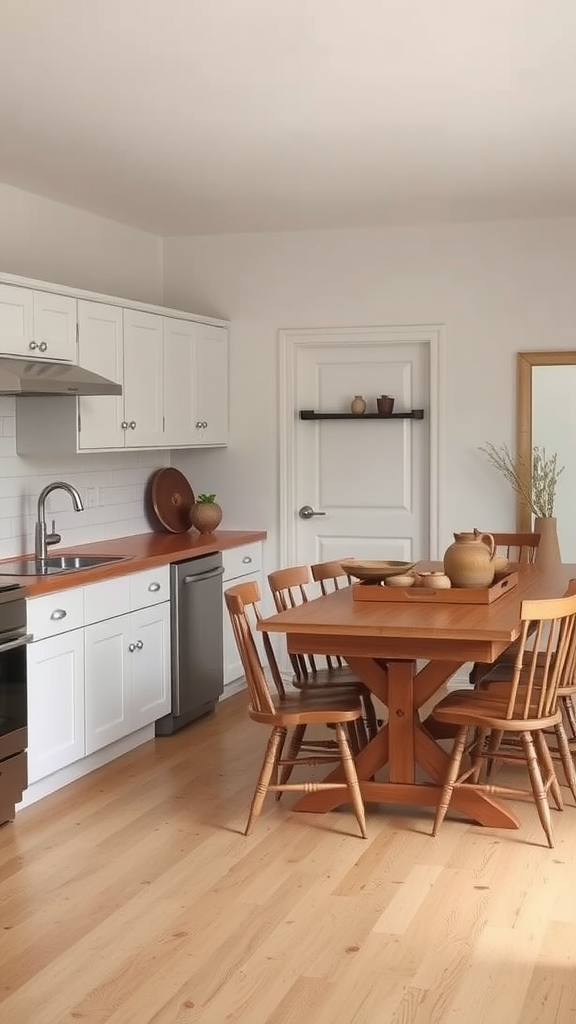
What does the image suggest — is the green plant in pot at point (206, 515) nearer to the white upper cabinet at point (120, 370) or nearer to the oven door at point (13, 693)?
the white upper cabinet at point (120, 370)

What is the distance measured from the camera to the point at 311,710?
448 cm

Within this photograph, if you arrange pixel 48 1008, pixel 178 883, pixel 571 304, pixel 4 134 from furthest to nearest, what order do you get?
pixel 571 304, pixel 4 134, pixel 178 883, pixel 48 1008

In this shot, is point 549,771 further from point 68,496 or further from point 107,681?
point 68,496

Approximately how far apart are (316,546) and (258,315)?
1415 mm

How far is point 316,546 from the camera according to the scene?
24.1ft

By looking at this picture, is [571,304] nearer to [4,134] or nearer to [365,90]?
[365,90]

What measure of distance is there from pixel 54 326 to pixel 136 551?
124 centimetres

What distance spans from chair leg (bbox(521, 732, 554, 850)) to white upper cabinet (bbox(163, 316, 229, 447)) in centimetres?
299

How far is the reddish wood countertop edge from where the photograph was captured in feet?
16.1

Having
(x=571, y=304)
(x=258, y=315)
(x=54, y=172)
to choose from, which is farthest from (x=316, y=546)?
(x=54, y=172)

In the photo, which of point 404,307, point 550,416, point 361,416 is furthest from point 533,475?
point 404,307

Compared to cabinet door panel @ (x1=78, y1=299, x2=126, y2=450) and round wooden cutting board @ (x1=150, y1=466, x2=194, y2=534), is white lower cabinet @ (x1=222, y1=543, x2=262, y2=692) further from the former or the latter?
cabinet door panel @ (x1=78, y1=299, x2=126, y2=450)

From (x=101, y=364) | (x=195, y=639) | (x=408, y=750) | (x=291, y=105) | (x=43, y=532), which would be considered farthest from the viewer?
(x=195, y=639)

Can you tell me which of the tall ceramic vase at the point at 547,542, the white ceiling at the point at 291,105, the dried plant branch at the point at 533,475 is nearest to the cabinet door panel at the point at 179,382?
the white ceiling at the point at 291,105
